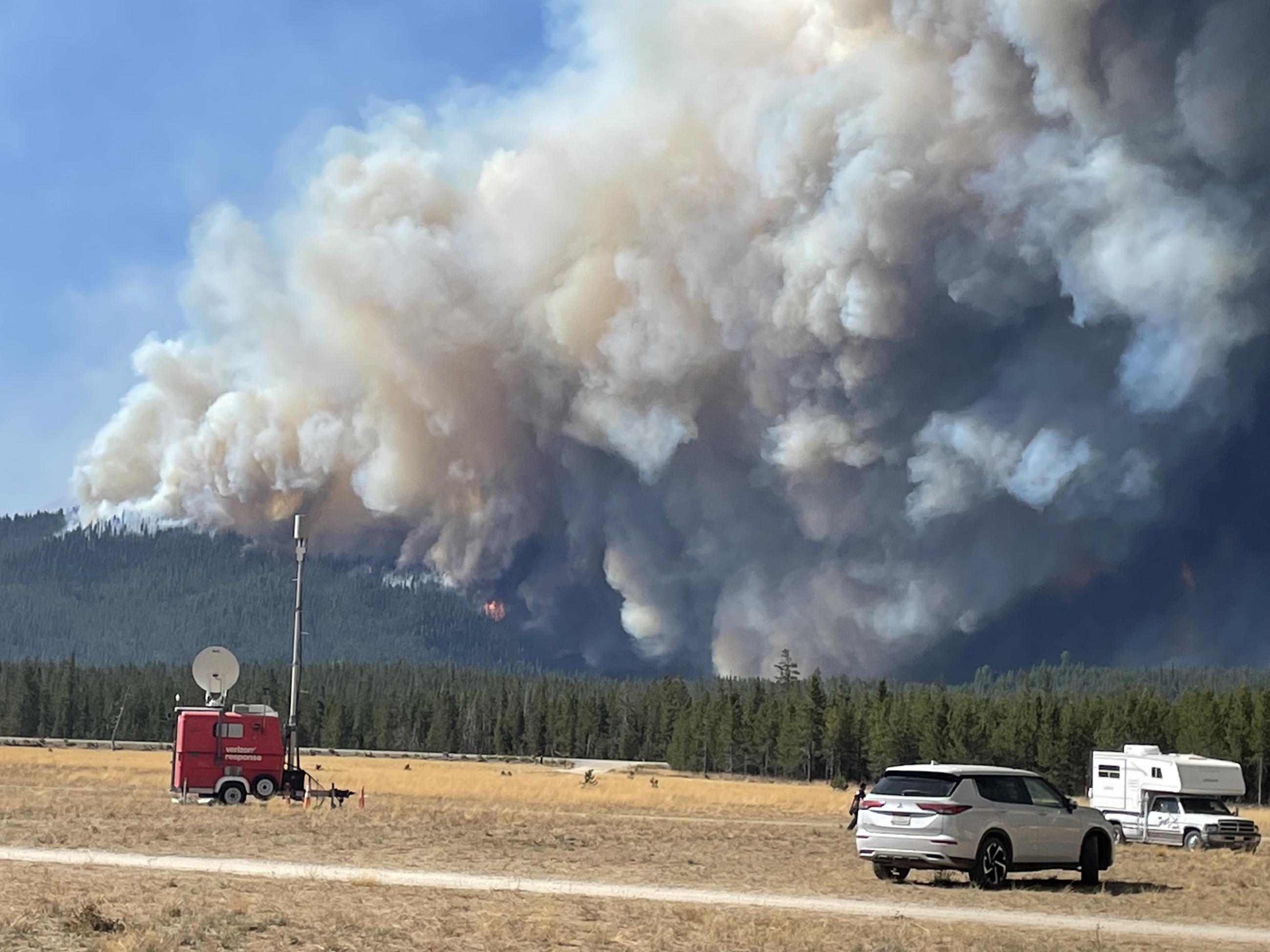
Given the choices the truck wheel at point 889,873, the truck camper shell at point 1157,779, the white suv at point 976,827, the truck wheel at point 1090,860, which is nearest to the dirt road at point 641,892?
the white suv at point 976,827

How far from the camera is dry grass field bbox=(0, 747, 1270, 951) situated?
1711 cm

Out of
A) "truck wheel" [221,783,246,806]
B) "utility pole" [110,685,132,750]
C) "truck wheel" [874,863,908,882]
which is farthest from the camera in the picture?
"utility pole" [110,685,132,750]

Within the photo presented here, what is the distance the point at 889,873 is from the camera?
87.1 feet

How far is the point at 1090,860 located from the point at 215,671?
3475cm

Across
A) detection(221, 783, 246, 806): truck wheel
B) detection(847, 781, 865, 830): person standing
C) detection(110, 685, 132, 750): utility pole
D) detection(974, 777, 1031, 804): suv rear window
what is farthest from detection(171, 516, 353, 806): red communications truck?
detection(110, 685, 132, 750): utility pole

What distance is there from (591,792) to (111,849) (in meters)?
52.1

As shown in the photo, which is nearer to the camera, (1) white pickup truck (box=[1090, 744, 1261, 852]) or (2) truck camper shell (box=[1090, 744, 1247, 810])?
(1) white pickup truck (box=[1090, 744, 1261, 852])

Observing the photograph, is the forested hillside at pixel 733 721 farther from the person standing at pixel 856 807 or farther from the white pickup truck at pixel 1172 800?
the white pickup truck at pixel 1172 800

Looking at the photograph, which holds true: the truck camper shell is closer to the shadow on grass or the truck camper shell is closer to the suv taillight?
the shadow on grass

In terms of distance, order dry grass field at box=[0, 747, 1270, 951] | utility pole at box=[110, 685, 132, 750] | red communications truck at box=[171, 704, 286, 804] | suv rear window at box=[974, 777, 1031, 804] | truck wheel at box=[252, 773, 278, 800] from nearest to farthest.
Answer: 1. dry grass field at box=[0, 747, 1270, 951]
2. suv rear window at box=[974, 777, 1031, 804]
3. red communications truck at box=[171, 704, 286, 804]
4. truck wheel at box=[252, 773, 278, 800]
5. utility pole at box=[110, 685, 132, 750]

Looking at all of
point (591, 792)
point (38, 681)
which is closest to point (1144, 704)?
point (591, 792)

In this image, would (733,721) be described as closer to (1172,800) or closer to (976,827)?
(1172,800)

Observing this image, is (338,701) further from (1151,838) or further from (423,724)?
(1151,838)

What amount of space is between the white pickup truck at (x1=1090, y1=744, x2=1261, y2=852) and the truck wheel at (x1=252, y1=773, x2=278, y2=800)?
25.5m
